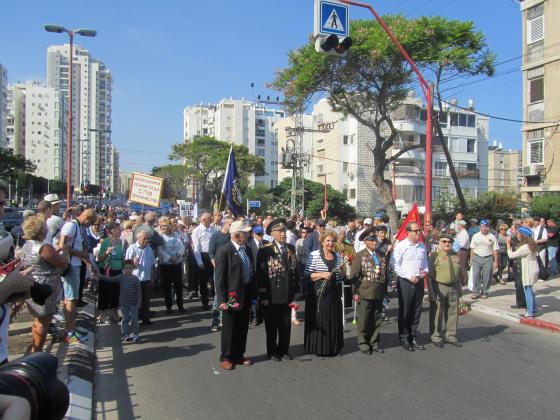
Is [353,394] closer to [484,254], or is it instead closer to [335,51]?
[335,51]

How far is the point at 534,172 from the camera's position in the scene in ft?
93.8

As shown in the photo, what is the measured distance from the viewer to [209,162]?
63.4 m

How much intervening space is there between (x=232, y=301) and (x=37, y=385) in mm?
4274

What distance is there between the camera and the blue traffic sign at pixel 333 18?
388 inches

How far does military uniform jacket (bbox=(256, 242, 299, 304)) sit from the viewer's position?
6.81m

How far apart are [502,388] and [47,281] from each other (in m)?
5.54

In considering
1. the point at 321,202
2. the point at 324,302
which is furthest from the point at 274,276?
the point at 321,202

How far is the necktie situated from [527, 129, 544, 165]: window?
87.4 ft

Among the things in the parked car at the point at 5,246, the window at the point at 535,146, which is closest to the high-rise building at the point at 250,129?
the window at the point at 535,146

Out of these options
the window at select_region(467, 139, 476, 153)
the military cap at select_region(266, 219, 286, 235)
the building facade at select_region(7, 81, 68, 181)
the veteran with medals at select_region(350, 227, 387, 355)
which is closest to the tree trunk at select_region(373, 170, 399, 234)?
the veteran with medals at select_region(350, 227, 387, 355)

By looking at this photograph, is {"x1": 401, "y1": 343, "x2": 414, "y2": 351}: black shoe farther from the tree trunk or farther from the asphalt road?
the tree trunk

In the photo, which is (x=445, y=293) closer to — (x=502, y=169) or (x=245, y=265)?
(x=245, y=265)

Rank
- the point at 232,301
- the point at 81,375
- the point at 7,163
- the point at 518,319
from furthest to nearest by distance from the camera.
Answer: the point at 7,163, the point at 518,319, the point at 232,301, the point at 81,375

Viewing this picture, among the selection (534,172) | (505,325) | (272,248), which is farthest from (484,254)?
(534,172)
